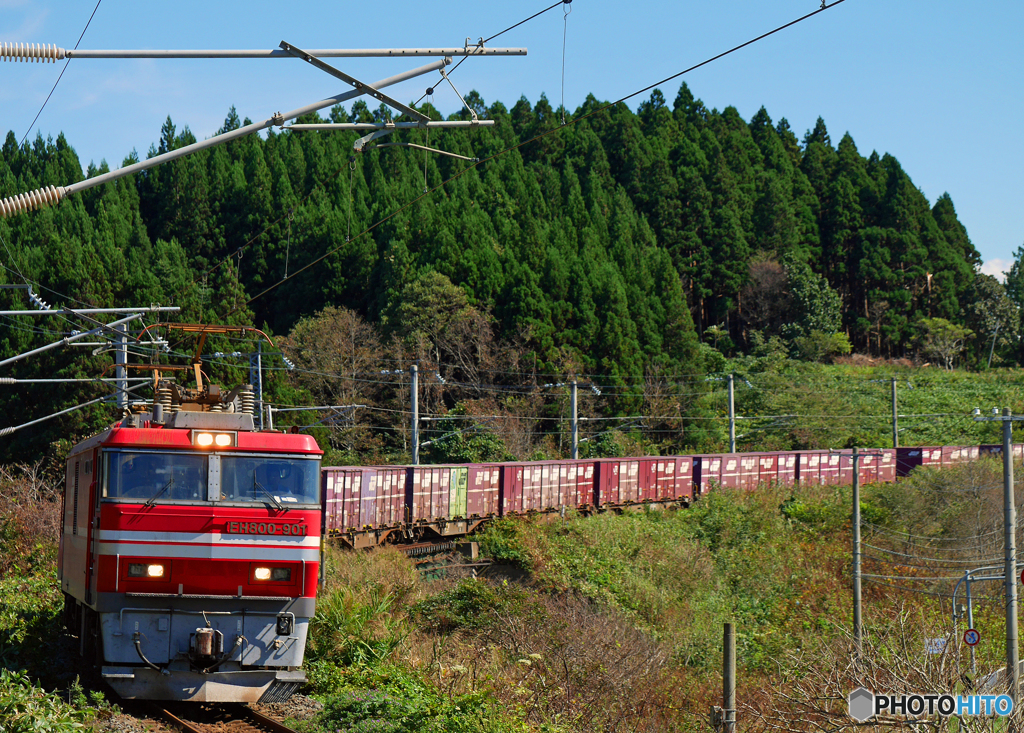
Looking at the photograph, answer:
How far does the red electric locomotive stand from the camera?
11.1m

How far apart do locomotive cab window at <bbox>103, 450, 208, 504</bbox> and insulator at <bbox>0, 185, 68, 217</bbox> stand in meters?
3.70

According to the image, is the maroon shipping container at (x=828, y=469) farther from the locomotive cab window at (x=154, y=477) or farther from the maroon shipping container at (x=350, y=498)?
the locomotive cab window at (x=154, y=477)

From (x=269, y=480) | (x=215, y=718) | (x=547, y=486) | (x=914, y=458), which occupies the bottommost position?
(x=215, y=718)

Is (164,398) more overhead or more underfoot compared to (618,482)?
more overhead

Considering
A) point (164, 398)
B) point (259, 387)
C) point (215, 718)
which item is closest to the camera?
point (215, 718)

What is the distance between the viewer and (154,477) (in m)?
11.4

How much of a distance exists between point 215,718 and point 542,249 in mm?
68695

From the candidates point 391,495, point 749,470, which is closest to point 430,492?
point 391,495

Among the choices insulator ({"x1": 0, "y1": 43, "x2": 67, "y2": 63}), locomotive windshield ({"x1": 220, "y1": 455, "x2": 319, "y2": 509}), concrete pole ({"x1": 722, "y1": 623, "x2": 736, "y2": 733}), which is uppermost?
insulator ({"x1": 0, "y1": 43, "x2": 67, "y2": 63})

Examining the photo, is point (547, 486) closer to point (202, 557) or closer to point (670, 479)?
point (670, 479)

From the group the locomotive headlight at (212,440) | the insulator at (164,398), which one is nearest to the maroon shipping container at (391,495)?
the insulator at (164,398)

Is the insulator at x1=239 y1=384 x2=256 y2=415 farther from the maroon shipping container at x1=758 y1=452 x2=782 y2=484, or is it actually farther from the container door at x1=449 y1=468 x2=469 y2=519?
the maroon shipping container at x1=758 y1=452 x2=782 y2=484

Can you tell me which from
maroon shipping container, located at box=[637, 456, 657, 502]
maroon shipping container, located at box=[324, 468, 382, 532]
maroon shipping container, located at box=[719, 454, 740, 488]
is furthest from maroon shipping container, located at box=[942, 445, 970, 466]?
maroon shipping container, located at box=[324, 468, 382, 532]

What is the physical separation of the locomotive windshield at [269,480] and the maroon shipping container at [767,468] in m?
38.6
